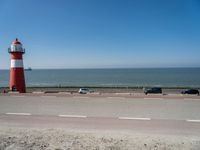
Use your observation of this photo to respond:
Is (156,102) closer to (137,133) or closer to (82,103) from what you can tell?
(82,103)

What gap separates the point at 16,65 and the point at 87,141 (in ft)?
52.1

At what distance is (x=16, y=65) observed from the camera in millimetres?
20938

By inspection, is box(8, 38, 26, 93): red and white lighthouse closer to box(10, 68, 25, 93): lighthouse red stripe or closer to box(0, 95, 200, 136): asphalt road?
box(10, 68, 25, 93): lighthouse red stripe

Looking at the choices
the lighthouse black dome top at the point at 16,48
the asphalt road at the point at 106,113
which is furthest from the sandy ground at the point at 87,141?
the lighthouse black dome top at the point at 16,48

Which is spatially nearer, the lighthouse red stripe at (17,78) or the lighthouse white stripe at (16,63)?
the lighthouse white stripe at (16,63)

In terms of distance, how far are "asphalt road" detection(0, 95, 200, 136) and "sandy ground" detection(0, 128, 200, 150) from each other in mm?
853

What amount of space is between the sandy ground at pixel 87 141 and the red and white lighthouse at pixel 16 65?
14.0 metres

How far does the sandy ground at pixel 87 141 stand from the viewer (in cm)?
612

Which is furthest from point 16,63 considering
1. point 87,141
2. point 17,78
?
point 87,141

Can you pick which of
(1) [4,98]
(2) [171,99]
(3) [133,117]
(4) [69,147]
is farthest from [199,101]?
(1) [4,98]

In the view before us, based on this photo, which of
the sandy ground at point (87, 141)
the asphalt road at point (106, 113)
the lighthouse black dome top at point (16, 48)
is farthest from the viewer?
the lighthouse black dome top at point (16, 48)

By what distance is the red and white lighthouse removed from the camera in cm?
2071

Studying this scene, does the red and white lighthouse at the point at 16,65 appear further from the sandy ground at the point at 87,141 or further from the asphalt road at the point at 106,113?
the sandy ground at the point at 87,141

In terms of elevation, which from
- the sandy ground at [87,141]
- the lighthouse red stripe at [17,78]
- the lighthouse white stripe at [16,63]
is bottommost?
the sandy ground at [87,141]
